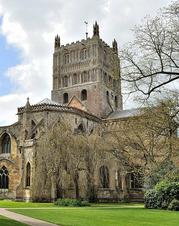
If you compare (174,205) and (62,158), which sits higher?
(62,158)

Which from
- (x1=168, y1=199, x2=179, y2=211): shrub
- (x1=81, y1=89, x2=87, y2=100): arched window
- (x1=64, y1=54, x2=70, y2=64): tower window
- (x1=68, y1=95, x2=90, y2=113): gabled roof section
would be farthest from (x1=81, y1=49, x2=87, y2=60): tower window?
(x1=168, y1=199, x2=179, y2=211): shrub

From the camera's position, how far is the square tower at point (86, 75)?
47.9m

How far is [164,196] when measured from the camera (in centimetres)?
2123

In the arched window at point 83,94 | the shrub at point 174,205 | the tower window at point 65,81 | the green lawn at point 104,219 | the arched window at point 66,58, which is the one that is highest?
the arched window at point 66,58

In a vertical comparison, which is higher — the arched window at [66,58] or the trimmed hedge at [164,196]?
the arched window at [66,58]

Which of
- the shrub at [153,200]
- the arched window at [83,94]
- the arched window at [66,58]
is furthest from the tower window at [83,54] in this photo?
the shrub at [153,200]

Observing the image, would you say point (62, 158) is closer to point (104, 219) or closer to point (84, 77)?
point (104, 219)

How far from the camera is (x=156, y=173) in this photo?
21922 mm

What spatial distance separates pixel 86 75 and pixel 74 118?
16.0 metres

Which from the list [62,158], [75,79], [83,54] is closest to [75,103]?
[75,79]

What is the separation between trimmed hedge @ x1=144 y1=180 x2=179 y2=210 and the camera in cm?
2036

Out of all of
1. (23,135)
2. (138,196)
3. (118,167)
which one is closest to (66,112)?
(23,135)

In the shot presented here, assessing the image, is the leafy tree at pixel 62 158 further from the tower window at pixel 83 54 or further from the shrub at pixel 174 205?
the tower window at pixel 83 54

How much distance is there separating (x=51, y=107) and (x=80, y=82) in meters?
16.9
